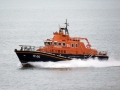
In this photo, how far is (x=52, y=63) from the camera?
6253 centimetres

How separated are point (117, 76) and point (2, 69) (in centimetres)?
1220

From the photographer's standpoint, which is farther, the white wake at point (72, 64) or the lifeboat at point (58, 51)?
the white wake at point (72, 64)

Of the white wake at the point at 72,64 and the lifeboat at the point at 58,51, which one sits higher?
the lifeboat at the point at 58,51

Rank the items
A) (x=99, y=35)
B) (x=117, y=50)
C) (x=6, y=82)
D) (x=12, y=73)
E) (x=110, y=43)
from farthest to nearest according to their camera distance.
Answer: (x=99, y=35) → (x=110, y=43) → (x=117, y=50) → (x=12, y=73) → (x=6, y=82)

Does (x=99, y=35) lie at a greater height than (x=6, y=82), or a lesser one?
greater

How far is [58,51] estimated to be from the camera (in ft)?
206

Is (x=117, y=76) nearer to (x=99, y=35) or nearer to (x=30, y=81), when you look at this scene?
(x=30, y=81)

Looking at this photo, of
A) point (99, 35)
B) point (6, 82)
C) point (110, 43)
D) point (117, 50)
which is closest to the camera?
point (6, 82)

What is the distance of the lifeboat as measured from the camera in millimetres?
62000

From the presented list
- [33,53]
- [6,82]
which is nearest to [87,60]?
[33,53]

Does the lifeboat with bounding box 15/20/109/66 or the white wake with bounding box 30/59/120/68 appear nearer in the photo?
the lifeboat with bounding box 15/20/109/66

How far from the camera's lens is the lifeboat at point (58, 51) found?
203 ft

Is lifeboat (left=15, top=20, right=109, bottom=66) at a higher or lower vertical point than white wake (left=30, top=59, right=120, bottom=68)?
higher

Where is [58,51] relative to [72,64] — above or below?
above
